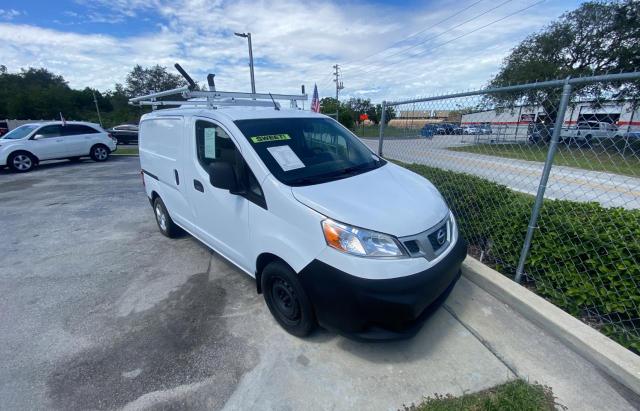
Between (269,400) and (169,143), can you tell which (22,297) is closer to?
(169,143)

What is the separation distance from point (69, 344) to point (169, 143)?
7.31 ft

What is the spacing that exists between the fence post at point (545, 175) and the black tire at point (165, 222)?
170 inches

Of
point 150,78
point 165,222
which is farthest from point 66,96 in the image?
point 165,222

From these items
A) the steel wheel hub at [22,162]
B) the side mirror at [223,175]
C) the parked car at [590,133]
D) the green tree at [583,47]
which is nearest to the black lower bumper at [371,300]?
the side mirror at [223,175]

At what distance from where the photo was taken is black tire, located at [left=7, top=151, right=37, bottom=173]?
9.84 metres

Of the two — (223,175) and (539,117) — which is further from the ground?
(539,117)

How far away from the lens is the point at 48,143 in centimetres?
1047

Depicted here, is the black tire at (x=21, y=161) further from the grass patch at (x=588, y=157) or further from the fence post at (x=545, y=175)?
the fence post at (x=545, y=175)

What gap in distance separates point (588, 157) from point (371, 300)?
7.45 feet

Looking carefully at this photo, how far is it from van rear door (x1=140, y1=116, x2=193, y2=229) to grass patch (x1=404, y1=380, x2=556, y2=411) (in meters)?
2.97

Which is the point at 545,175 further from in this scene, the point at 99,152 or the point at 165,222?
the point at 99,152

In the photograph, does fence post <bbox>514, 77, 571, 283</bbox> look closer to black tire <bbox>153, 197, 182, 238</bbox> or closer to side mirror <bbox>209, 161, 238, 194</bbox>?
side mirror <bbox>209, 161, 238, 194</bbox>

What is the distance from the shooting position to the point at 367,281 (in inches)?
71.3

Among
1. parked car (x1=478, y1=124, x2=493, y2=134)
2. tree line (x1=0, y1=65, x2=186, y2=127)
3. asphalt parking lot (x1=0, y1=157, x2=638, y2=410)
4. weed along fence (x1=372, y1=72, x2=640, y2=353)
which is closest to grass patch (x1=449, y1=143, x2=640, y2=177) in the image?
weed along fence (x1=372, y1=72, x2=640, y2=353)
